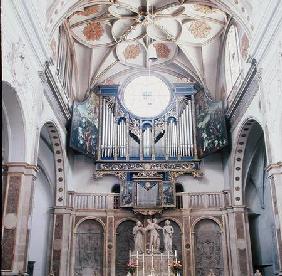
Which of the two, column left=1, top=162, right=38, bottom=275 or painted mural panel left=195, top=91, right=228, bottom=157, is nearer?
column left=1, top=162, right=38, bottom=275

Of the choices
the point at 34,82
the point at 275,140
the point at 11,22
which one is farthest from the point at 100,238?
the point at 11,22

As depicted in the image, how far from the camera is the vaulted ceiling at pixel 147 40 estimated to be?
16.1 m

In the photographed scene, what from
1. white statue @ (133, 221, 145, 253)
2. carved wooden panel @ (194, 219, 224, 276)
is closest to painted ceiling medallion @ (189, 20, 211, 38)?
carved wooden panel @ (194, 219, 224, 276)

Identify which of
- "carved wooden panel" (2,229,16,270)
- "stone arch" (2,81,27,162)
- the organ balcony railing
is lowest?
"carved wooden panel" (2,229,16,270)

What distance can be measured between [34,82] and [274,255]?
1164 centimetres

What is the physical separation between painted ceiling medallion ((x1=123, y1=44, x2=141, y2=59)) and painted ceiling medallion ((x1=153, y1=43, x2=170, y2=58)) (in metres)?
0.89

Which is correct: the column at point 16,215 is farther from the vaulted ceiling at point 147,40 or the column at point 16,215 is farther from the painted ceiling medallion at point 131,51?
the painted ceiling medallion at point 131,51

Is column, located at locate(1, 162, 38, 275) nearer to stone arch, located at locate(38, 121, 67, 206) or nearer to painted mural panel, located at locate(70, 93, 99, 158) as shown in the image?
stone arch, located at locate(38, 121, 67, 206)

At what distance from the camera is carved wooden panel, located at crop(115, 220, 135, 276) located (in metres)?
16.2

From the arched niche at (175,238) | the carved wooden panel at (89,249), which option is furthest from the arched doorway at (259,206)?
the carved wooden panel at (89,249)

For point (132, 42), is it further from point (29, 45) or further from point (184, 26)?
point (29, 45)

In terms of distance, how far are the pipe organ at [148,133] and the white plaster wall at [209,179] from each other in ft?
2.75

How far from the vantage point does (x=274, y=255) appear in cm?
1605

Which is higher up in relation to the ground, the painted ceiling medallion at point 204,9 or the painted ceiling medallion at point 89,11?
the painted ceiling medallion at point 204,9
